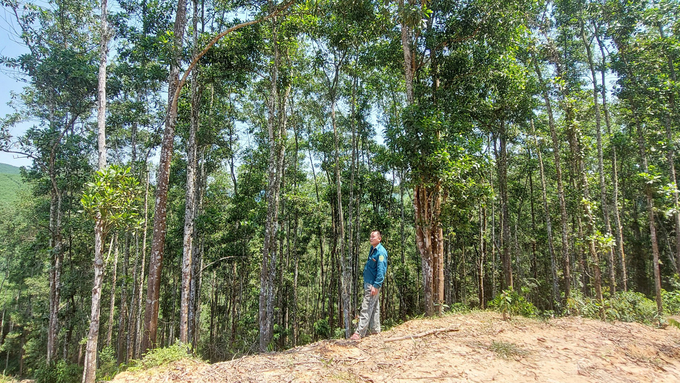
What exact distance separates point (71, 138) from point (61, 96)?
1927mm

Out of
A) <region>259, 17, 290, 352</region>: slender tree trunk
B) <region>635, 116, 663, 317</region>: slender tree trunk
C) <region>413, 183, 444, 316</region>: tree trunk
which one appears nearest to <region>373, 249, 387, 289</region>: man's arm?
<region>413, 183, 444, 316</region>: tree trunk

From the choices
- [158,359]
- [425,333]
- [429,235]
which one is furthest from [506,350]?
[158,359]

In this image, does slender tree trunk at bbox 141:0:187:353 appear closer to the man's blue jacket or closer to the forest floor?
the forest floor

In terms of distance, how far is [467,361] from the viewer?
3803 millimetres

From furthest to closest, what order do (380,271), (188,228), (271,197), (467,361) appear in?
(271,197) → (188,228) → (380,271) → (467,361)

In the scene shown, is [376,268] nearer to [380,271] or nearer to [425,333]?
[380,271]

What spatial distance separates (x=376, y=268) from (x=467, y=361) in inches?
84.4

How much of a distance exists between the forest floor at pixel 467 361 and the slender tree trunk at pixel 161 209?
2.61 m

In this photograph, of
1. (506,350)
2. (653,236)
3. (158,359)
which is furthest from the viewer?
(653,236)

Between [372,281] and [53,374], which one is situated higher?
[372,281]

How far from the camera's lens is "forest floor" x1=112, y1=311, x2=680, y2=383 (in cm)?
351

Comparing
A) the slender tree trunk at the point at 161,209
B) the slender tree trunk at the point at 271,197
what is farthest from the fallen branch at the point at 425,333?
the slender tree trunk at the point at 271,197

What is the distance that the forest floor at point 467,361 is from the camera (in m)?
3.51

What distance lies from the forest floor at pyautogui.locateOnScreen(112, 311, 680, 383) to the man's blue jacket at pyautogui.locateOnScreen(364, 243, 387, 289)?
0.95 metres
